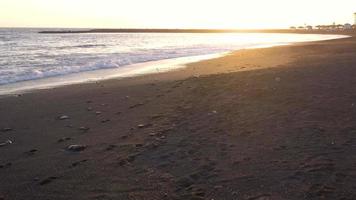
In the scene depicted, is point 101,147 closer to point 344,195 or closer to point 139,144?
point 139,144

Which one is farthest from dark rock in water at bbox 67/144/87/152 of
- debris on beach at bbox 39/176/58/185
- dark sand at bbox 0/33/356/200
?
debris on beach at bbox 39/176/58/185

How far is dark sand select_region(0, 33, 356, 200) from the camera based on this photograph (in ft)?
16.3

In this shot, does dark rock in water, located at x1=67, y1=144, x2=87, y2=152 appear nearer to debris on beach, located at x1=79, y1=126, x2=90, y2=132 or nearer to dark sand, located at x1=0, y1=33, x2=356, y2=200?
dark sand, located at x1=0, y1=33, x2=356, y2=200

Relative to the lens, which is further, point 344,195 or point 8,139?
point 8,139

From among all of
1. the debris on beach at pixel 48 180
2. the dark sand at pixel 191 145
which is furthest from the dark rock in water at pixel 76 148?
the debris on beach at pixel 48 180

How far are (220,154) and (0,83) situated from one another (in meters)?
12.1

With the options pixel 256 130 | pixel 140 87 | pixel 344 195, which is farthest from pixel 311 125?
pixel 140 87

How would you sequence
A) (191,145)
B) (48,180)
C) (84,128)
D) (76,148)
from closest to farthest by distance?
(48,180), (191,145), (76,148), (84,128)

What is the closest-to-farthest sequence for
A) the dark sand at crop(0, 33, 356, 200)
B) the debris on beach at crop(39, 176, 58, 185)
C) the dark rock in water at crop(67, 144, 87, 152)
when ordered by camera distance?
the dark sand at crop(0, 33, 356, 200)
the debris on beach at crop(39, 176, 58, 185)
the dark rock in water at crop(67, 144, 87, 152)

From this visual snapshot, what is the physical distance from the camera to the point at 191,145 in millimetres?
6539

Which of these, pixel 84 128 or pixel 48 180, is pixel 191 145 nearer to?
pixel 48 180

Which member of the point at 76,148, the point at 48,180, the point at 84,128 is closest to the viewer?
the point at 48,180

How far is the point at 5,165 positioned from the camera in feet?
20.2

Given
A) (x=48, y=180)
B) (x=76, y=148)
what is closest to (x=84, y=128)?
(x=76, y=148)
